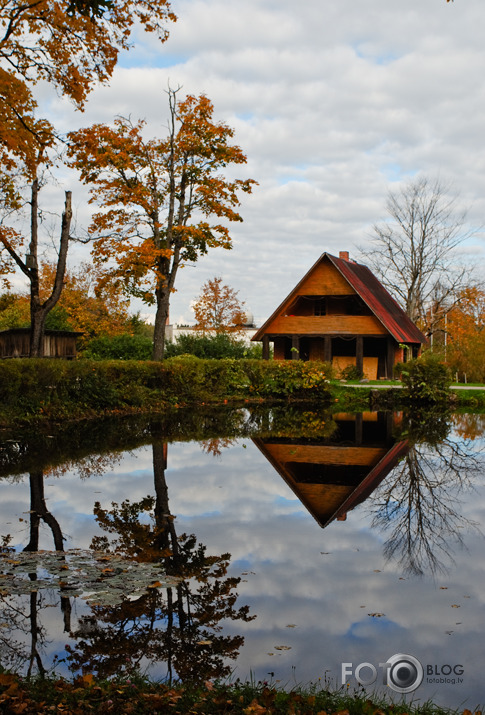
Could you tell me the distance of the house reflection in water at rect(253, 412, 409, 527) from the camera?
9703 mm

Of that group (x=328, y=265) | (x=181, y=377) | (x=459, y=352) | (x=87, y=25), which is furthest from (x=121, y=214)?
(x=459, y=352)

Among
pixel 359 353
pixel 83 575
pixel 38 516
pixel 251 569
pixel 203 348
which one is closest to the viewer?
pixel 83 575

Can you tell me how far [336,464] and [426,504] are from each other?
327 cm

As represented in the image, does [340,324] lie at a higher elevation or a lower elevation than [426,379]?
higher

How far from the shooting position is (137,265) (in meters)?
28.6

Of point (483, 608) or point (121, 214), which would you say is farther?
point (121, 214)

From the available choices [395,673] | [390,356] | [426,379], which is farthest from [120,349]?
[395,673]

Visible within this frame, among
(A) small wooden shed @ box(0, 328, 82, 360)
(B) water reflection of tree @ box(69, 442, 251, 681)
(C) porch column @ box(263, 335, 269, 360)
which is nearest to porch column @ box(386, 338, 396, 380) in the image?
(C) porch column @ box(263, 335, 269, 360)

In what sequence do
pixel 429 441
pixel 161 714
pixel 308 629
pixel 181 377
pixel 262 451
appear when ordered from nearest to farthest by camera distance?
pixel 161 714 → pixel 308 629 → pixel 262 451 → pixel 429 441 → pixel 181 377

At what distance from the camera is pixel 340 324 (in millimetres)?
36312

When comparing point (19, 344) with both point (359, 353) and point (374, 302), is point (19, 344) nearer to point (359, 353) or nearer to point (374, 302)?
point (359, 353)

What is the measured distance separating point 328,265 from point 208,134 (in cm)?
1110

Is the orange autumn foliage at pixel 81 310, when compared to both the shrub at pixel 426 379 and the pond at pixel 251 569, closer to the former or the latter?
the shrub at pixel 426 379

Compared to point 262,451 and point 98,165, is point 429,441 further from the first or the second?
point 98,165
